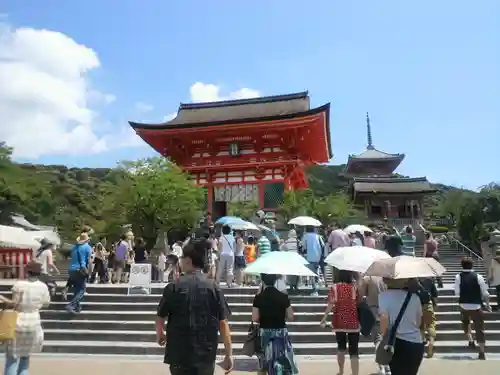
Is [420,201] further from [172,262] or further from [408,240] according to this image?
[172,262]

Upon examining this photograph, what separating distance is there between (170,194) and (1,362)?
13.5 m

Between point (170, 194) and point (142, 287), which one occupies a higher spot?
point (170, 194)

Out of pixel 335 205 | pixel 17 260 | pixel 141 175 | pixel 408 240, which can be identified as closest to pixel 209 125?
pixel 141 175

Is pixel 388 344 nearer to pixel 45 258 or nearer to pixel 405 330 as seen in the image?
pixel 405 330

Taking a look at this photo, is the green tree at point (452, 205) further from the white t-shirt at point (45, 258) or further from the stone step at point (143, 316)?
the white t-shirt at point (45, 258)

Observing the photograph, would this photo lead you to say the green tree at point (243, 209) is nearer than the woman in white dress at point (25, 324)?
No

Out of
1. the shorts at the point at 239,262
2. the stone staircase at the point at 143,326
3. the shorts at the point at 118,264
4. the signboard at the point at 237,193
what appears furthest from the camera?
the signboard at the point at 237,193

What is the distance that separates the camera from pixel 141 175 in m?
22.1

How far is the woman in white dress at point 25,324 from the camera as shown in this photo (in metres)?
5.16

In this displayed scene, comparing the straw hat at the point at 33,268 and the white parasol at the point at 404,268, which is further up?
the straw hat at the point at 33,268

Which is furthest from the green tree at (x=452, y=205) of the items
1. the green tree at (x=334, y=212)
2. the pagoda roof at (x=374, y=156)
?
the pagoda roof at (x=374, y=156)

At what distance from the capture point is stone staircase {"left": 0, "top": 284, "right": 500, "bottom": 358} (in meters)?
8.48

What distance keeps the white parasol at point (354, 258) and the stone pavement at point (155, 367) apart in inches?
63.6

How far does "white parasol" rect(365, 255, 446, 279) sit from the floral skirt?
1238 mm
